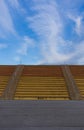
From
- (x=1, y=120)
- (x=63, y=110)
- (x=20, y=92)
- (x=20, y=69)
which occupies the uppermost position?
(x=20, y=69)

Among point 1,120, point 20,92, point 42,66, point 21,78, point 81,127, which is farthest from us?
point 42,66

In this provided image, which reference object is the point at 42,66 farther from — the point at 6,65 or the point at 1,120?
the point at 1,120

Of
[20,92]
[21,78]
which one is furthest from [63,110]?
[21,78]

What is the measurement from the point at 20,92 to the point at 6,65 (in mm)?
4442

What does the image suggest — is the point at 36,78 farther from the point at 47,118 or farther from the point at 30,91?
the point at 47,118

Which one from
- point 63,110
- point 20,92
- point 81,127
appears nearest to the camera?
point 81,127

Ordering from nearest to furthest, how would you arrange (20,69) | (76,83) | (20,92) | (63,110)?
(63,110), (20,92), (76,83), (20,69)

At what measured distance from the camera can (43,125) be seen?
99.4 inches

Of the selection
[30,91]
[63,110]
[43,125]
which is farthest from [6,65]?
[43,125]

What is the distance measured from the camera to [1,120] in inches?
108

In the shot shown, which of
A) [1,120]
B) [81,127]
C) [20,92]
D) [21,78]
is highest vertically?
[21,78]

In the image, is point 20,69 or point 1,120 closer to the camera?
point 1,120

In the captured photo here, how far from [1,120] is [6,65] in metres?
8.53

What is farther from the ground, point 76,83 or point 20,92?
point 76,83
